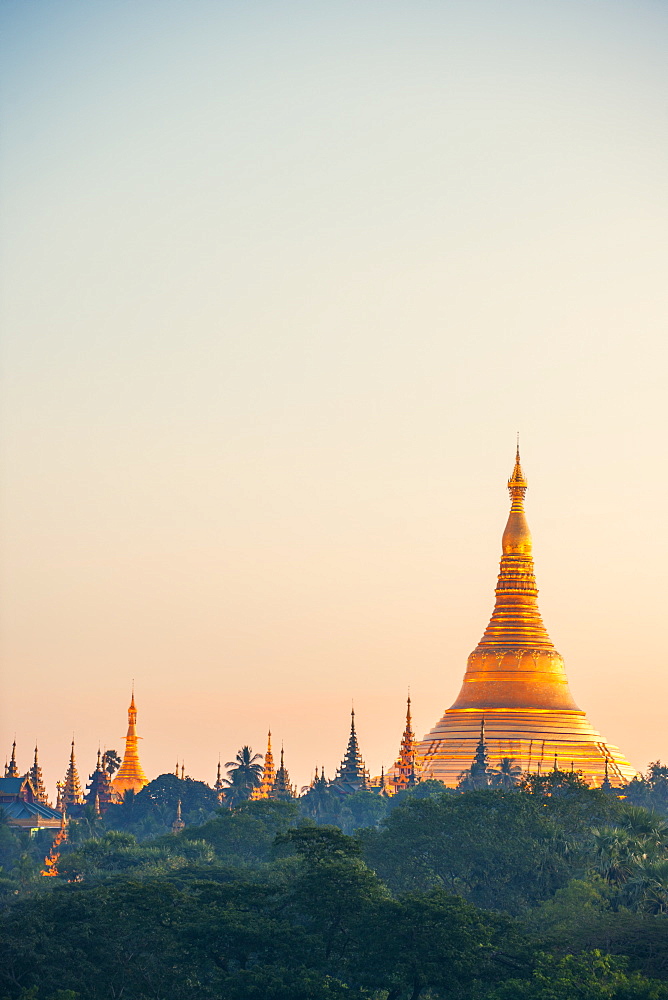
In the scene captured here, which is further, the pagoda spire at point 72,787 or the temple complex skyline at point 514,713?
the pagoda spire at point 72,787

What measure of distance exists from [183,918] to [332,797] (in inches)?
3980

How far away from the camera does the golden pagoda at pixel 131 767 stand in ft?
625

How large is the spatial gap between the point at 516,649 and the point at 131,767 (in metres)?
55.1

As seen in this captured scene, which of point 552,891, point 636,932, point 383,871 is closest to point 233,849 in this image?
point 383,871

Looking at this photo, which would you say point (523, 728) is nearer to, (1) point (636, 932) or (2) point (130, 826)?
(2) point (130, 826)

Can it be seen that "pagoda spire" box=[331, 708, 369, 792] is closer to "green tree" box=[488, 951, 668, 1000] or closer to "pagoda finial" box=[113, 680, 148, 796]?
"pagoda finial" box=[113, 680, 148, 796]

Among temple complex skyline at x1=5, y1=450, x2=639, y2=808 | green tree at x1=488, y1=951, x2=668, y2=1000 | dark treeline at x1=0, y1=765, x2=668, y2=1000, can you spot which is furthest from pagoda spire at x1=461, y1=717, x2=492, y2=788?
green tree at x1=488, y1=951, x2=668, y2=1000

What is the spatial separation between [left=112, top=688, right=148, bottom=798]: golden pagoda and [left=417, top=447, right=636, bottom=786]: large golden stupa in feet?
152

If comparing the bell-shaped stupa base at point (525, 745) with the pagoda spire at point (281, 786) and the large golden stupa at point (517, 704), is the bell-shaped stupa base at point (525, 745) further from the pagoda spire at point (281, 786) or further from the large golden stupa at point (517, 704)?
the pagoda spire at point (281, 786)

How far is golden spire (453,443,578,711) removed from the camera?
500 ft

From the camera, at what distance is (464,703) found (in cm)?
15425

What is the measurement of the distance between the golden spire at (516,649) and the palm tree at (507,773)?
8.77 metres

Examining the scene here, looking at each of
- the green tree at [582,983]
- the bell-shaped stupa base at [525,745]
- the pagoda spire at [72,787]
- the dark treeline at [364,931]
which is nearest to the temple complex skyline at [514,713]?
the bell-shaped stupa base at [525,745]

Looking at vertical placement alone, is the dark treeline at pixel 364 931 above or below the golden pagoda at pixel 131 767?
below
